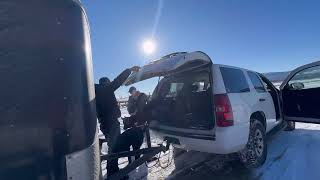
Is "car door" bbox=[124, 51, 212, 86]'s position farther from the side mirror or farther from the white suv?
the side mirror

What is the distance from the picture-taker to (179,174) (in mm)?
5191

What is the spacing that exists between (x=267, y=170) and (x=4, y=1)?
477 centimetres

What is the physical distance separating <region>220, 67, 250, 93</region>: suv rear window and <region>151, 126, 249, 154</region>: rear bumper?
2.33 ft

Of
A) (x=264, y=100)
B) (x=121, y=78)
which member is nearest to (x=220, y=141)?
(x=121, y=78)

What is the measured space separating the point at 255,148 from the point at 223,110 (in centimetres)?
133

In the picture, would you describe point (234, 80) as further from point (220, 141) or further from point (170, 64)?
point (170, 64)

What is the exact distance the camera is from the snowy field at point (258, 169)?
4.74 meters

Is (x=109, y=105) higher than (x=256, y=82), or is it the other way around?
(x=256, y=82)

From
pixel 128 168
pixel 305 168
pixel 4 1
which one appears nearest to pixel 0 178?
pixel 4 1

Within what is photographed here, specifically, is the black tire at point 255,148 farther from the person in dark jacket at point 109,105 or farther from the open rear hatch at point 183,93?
the person in dark jacket at point 109,105

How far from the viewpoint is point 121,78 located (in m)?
4.95

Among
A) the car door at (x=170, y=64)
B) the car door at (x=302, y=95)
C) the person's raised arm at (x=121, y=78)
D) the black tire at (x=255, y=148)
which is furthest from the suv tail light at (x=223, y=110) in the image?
the car door at (x=302, y=95)

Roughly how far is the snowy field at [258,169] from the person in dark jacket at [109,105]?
0.92 m

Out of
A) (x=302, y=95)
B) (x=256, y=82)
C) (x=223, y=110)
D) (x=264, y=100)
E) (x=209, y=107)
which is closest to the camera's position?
(x=223, y=110)
